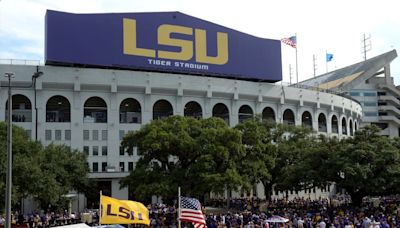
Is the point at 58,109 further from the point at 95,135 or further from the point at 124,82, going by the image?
the point at 124,82

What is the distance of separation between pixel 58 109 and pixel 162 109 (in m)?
13.8

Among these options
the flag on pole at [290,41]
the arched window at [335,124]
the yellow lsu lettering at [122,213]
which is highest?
the flag on pole at [290,41]

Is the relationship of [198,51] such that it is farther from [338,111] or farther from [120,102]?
[338,111]

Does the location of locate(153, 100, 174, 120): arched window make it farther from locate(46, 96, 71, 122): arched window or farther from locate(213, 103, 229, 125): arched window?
locate(46, 96, 71, 122): arched window

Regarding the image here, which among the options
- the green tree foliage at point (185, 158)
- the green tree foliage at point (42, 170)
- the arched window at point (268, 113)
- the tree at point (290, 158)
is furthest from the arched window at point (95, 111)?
the arched window at point (268, 113)

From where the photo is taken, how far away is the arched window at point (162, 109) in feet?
224

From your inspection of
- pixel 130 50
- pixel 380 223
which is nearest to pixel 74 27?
pixel 130 50

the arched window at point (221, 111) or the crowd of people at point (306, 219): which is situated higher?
the arched window at point (221, 111)

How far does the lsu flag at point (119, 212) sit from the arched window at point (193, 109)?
5056cm

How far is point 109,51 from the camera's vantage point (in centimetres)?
6319

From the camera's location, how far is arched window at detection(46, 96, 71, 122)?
61625 mm

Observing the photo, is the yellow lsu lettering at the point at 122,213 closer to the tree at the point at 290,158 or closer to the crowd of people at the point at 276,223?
the crowd of people at the point at 276,223

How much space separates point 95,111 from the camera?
6338 cm

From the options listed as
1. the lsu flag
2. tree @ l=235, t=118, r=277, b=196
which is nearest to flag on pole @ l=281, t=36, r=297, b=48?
tree @ l=235, t=118, r=277, b=196
